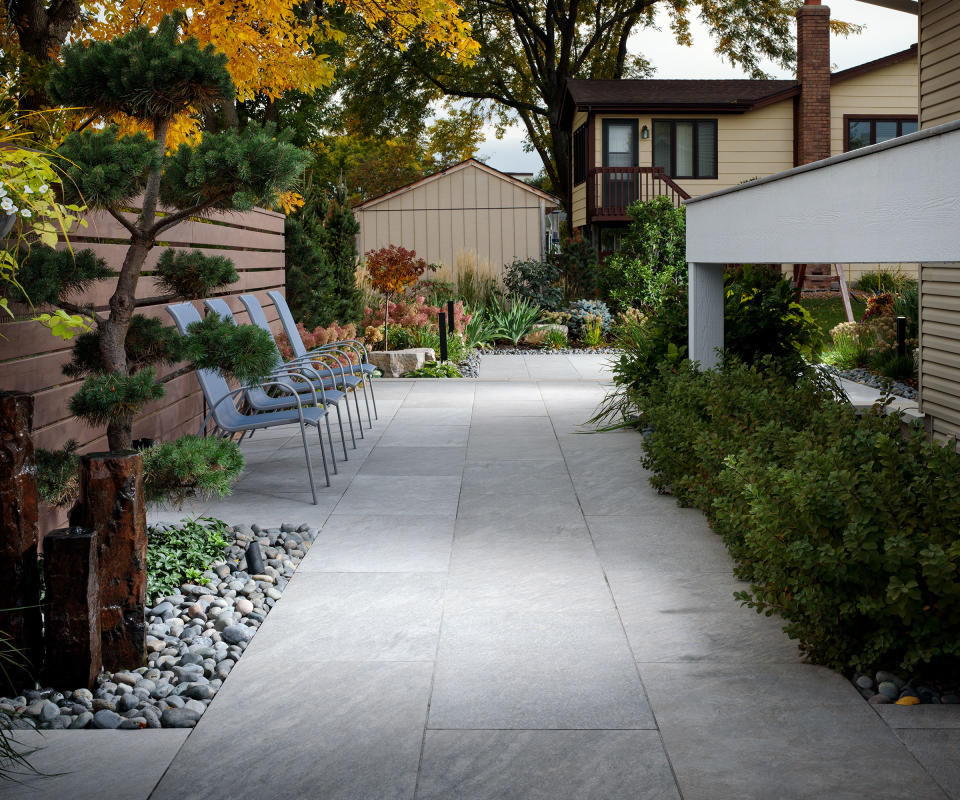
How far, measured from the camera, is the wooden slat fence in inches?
167

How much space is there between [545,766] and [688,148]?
804 inches

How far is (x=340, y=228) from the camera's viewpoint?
12984mm

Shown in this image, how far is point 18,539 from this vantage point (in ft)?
9.93

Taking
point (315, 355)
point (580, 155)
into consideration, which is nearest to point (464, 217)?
point (580, 155)

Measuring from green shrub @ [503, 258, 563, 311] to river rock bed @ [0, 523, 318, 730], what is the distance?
12.4m

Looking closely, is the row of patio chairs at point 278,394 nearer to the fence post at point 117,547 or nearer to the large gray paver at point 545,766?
the fence post at point 117,547

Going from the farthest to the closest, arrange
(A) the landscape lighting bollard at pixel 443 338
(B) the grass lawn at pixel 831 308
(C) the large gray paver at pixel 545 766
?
(B) the grass lawn at pixel 831 308 → (A) the landscape lighting bollard at pixel 443 338 → (C) the large gray paver at pixel 545 766

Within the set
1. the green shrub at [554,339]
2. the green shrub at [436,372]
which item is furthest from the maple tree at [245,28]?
the green shrub at [554,339]

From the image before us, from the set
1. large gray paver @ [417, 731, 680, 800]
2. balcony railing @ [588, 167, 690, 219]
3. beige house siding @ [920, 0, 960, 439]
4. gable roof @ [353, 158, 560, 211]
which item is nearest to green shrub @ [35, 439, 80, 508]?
large gray paver @ [417, 731, 680, 800]

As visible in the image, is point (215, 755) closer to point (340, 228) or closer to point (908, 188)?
point (908, 188)

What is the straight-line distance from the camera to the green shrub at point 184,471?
4199 millimetres

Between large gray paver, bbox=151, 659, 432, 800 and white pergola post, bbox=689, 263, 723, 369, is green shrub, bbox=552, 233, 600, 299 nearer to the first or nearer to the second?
white pergola post, bbox=689, 263, 723, 369

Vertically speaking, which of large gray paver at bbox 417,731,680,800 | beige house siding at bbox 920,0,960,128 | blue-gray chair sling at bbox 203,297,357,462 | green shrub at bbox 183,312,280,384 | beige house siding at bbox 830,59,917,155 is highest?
beige house siding at bbox 830,59,917,155

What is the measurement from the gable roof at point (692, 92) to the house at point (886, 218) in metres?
13.0
